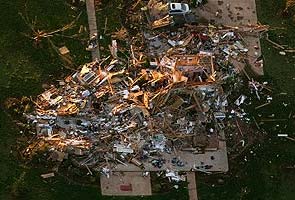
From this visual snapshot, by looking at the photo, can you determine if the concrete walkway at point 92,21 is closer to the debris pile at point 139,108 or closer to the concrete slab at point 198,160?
the debris pile at point 139,108

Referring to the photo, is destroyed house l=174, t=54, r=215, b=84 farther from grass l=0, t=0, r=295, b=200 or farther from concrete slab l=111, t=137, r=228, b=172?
concrete slab l=111, t=137, r=228, b=172

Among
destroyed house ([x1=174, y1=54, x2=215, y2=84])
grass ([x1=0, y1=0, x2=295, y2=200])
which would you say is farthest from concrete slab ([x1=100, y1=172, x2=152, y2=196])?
destroyed house ([x1=174, y1=54, x2=215, y2=84])

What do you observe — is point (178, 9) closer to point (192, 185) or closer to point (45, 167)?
point (192, 185)

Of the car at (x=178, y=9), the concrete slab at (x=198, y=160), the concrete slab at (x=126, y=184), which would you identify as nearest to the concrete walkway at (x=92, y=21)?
the car at (x=178, y=9)

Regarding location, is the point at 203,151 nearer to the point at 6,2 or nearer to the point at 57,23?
the point at 57,23

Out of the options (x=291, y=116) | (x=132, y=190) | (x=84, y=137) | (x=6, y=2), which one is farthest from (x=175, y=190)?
(x=6, y=2)

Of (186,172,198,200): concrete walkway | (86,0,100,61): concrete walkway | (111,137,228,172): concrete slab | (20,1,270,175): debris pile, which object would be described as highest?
(86,0,100,61): concrete walkway

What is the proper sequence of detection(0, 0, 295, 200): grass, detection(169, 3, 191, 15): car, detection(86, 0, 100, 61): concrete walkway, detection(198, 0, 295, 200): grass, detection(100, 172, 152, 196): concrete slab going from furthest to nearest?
1. detection(169, 3, 191, 15): car
2. detection(86, 0, 100, 61): concrete walkway
3. detection(198, 0, 295, 200): grass
4. detection(100, 172, 152, 196): concrete slab
5. detection(0, 0, 295, 200): grass

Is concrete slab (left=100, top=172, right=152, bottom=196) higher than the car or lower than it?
lower
